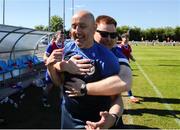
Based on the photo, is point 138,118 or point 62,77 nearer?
point 62,77

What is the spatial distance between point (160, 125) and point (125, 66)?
5.75m

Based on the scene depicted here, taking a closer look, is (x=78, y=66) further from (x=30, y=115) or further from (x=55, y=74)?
(x=30, y=115)

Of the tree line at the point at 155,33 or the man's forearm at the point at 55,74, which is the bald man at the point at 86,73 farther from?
the tree line at the point at 155,33

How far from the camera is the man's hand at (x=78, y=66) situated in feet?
10.2

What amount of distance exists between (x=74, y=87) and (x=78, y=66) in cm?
16

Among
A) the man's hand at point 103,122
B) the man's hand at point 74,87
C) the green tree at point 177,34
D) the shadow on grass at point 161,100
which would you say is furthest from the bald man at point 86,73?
the green tree at point 177,34

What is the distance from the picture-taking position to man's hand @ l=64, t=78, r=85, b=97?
3.11 metres

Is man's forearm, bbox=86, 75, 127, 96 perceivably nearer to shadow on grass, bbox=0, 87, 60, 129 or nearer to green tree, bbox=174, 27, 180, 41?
shadow on grass, bbox=0, 87, 60, 129

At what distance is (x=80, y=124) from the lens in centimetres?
325

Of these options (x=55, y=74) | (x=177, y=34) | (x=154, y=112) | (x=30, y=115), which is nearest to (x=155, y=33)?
(x=177, y=34)

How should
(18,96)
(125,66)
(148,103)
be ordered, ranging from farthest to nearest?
(148,103) → (18,96) → (125,66)

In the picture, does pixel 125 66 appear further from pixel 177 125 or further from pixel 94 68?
pixel 177 125

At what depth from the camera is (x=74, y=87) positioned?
314 centimetres

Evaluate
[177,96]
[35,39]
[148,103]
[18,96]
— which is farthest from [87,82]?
[35,39]
